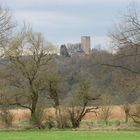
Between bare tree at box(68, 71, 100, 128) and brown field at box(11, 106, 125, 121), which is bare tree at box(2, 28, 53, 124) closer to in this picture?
brown field at box(11, 106, 125, 121)

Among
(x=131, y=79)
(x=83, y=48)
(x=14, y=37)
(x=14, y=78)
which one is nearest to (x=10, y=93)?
(x=14, y=78)

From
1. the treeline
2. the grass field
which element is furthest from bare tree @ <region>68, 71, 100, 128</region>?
the grass field

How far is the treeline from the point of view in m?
51.0

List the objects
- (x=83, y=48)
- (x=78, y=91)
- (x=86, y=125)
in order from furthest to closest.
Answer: (x=83, y=48) → (x=78, y=91) → (x=86, y=125)

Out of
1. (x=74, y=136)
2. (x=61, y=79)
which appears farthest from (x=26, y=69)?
(x=74, y=136)

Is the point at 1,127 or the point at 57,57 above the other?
the point at 57,57

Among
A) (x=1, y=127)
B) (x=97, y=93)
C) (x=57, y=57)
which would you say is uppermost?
(x=57, y=57)

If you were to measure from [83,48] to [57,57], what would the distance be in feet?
59.3

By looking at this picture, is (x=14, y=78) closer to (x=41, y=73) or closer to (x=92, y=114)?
(x=41, y=73)

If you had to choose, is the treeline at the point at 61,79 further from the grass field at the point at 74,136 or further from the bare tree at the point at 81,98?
the grass field at the point at 74,136

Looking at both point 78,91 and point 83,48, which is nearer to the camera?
point 78,91

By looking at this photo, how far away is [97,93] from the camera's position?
5394 centimetres

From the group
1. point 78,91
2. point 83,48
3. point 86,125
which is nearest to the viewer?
point 86,125

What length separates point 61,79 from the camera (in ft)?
178
